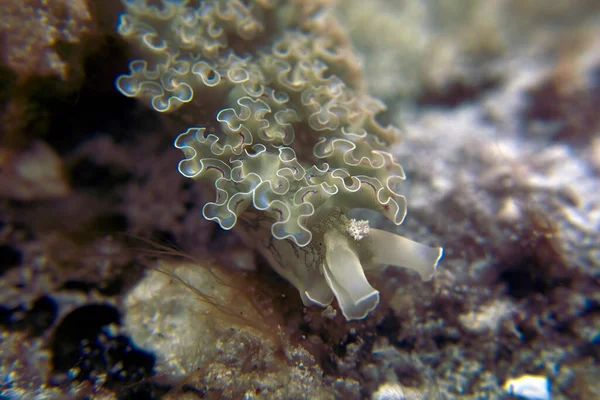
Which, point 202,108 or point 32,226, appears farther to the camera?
point 32,226

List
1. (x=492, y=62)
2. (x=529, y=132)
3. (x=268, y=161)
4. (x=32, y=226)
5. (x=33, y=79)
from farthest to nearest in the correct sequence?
(x=492, y=62) < (x=529, y=132) < (x=32, y=226) < (x=33, y=79) < (x=268, y=161)

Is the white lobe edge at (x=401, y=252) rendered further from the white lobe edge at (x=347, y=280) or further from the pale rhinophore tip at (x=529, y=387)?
the pale rhinophore tip at (x=529, y=387)

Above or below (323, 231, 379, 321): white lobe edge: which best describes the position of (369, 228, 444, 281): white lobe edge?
above

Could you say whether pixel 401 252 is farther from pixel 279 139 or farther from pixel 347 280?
pixel 279 139

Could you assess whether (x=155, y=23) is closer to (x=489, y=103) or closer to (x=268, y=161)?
(x=268, y=161)

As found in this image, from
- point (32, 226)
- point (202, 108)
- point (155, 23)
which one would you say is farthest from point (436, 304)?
point (32, 226)

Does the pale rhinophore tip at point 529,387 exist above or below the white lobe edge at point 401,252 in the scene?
below

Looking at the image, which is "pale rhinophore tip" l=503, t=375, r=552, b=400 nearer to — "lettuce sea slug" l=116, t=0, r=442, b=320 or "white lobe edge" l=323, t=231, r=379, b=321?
"lettuce sea slug" l=116, t=0, r=442, b=320

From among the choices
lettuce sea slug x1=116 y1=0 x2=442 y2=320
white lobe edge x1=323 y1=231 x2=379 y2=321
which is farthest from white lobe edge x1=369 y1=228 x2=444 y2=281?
white lobe edge x1=323 y1=231 x2=379 y2=321

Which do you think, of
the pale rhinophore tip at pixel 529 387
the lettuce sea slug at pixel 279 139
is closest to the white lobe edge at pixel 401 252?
the lettuce sea slug at pixel 279 139
